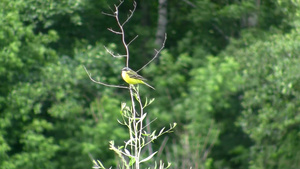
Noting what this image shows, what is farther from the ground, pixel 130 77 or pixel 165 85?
pixel 165 85

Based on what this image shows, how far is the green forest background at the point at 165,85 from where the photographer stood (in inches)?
675

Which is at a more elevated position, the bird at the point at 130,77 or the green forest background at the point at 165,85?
the green forest background at the point at 165,85

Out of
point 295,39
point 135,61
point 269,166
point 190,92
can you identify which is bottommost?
point 269,166

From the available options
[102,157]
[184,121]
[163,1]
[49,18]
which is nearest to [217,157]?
[184,121]

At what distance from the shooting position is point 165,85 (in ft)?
67.4

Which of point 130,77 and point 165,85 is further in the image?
point 165,85

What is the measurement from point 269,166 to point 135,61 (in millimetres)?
5641

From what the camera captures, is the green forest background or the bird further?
the green forest background

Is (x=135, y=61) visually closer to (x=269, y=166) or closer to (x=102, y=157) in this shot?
(x=102, y=157)

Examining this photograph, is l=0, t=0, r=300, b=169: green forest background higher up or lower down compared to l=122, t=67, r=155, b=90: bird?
higher up

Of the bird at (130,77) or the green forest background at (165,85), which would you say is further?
the green forest background at (165,85)

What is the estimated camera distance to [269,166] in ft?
60.7

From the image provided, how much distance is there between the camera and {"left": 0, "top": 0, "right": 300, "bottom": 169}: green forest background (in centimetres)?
1714

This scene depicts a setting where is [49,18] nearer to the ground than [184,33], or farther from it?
nearer to the ground
